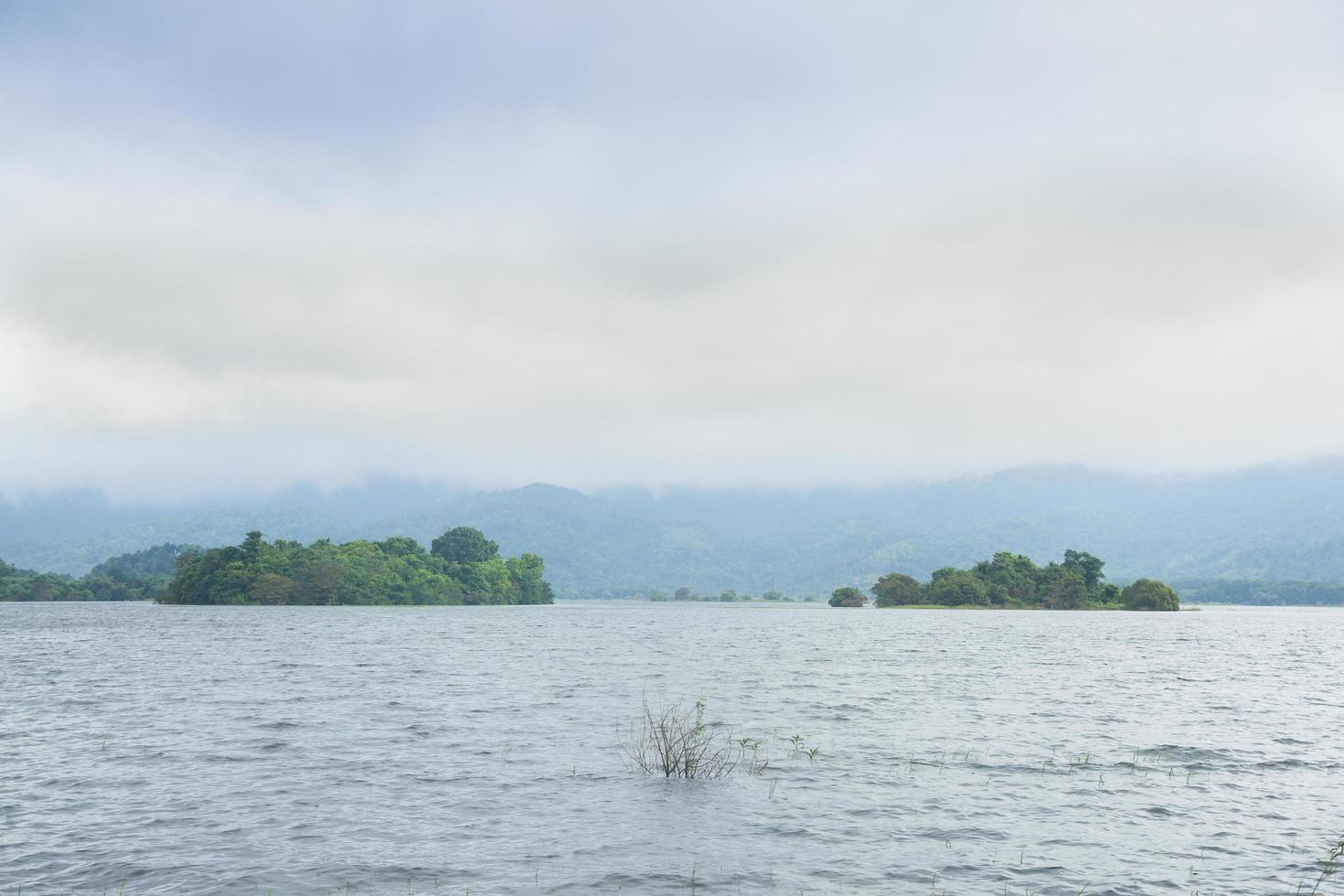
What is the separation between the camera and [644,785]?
3275 cm

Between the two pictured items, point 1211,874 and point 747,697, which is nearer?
point 1211,874

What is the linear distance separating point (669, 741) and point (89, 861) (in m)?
18.8

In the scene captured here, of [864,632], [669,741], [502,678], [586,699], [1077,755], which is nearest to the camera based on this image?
[669,741]

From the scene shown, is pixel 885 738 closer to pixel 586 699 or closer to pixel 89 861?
pixel 586 699

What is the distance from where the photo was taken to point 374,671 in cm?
7312

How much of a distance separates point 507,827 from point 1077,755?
25036 millimetres

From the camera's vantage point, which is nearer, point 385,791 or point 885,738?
point 385,791

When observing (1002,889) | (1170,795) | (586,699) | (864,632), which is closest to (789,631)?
(864,632)

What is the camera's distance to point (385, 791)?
31.5 m

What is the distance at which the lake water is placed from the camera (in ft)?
76.5

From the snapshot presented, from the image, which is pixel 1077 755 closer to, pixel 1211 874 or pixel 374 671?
pixel 1211 874

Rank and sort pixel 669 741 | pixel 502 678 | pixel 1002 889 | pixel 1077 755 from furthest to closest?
pixel 502 678 < pixel 1077 755 < pixel 669 741 < pixel 1002 889

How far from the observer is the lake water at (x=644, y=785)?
23.3 metres

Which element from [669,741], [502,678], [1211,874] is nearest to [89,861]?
[669,741]
